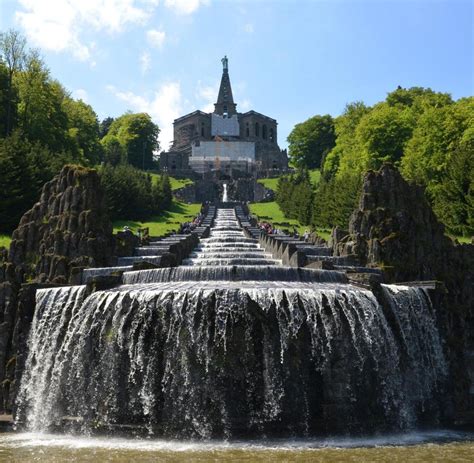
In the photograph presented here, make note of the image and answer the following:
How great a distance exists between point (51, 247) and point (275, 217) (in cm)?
6274

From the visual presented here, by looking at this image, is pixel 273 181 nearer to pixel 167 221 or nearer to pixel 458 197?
pixel 167 221

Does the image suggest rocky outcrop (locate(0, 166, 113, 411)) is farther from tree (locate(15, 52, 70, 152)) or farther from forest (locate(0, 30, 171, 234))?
tree (locate(15, 52, 70, 152))

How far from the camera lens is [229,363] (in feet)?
77.7

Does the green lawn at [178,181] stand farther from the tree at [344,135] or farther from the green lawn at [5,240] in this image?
the green lawn at [5,240]

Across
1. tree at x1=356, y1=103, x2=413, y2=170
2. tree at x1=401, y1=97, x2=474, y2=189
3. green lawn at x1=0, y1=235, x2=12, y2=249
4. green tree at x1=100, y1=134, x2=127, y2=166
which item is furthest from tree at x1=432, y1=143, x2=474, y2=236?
green tree at x1=100, y1=134, x2=127, y2=166

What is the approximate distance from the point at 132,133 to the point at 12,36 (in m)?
82.2

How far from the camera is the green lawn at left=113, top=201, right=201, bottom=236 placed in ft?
230

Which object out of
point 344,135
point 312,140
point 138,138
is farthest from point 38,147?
point 312,140

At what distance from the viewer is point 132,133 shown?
523 feet

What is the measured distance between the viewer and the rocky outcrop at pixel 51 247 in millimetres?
27844

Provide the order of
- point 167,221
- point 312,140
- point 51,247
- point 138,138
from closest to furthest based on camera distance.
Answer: point 51,247 → point 167,221 → point 138,138 → point 312,140

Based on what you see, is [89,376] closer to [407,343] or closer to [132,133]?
[407,343]

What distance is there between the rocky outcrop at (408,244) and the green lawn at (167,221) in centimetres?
3171

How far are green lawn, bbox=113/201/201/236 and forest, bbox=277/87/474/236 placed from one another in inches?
543
